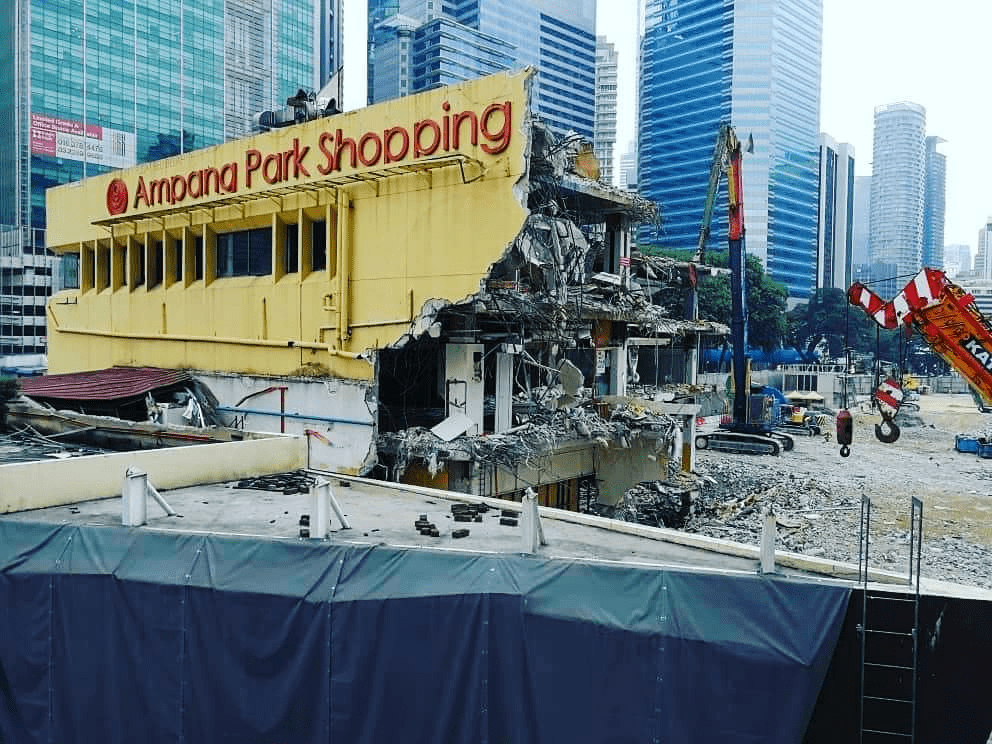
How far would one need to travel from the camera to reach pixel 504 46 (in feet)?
379

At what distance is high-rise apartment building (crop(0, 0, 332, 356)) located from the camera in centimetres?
7206

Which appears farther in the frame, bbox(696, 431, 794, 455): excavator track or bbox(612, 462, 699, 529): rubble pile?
bbox(696, 431, 794, 455): excavator track

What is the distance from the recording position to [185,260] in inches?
891

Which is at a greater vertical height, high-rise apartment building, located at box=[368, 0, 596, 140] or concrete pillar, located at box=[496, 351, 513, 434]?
high-rise apartment building, located at box=[368, 0, 596, 140]

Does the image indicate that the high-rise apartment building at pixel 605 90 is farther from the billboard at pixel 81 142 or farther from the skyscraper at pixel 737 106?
the billboard at pixel 81 142

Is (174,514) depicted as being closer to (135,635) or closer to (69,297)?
(135,635)

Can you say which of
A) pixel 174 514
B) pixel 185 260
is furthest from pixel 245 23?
pixel 174 514

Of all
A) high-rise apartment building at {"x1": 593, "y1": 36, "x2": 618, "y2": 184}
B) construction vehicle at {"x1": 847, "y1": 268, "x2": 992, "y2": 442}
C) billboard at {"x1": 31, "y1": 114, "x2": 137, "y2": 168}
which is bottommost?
construction vehicle at {"x1": 847, "y1": 268, "x2": 992, "y2": 442}

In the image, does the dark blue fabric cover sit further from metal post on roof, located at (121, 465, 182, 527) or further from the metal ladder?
the metal ladder

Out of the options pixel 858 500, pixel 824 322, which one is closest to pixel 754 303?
pixel 824 322

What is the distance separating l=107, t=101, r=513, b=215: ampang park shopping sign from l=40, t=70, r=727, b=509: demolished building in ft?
0.16

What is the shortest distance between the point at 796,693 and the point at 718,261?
72.9m

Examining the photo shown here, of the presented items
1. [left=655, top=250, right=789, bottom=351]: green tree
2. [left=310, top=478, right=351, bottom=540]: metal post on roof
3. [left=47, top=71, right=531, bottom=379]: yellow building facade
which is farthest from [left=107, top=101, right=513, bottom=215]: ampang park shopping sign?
[left=655, top=250, right=789, bottom=351]: green tree

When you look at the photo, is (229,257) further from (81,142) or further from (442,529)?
(81,142)
